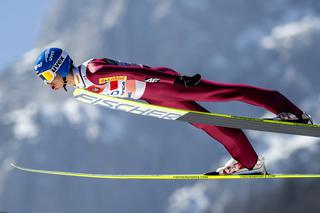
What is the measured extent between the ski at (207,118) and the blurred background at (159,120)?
71.7ft

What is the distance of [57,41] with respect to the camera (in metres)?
73.4

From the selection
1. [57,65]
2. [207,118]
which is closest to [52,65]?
[57,65]

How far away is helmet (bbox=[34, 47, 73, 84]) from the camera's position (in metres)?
8.34

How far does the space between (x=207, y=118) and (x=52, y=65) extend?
1.97m

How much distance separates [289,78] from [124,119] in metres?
14.9

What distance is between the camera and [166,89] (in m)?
8.49

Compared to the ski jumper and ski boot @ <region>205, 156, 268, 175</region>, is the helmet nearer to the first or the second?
the ski jumper

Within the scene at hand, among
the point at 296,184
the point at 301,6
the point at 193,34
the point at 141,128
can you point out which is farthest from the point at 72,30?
the point at 296,184

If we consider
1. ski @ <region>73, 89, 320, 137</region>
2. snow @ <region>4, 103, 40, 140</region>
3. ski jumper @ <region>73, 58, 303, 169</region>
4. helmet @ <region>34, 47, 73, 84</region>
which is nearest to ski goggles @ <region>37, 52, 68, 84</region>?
helmet @ <region>34, 47, 73, 84</region>

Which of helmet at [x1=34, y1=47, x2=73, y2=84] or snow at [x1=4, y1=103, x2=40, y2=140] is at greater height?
snow at [x1=4, y1=103, x2=40, y2=140]

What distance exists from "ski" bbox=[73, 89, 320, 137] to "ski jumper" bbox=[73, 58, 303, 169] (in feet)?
0.33

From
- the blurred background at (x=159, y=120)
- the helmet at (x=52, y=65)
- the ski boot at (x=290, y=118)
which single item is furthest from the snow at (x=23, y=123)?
the ski boot at (x=290, y=118)

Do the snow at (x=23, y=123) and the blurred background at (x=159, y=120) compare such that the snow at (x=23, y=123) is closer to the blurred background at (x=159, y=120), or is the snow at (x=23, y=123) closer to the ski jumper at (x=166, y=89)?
the blurred background at (x=159, y=120)

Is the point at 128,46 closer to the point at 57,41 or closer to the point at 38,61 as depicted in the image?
the point at 57,41
